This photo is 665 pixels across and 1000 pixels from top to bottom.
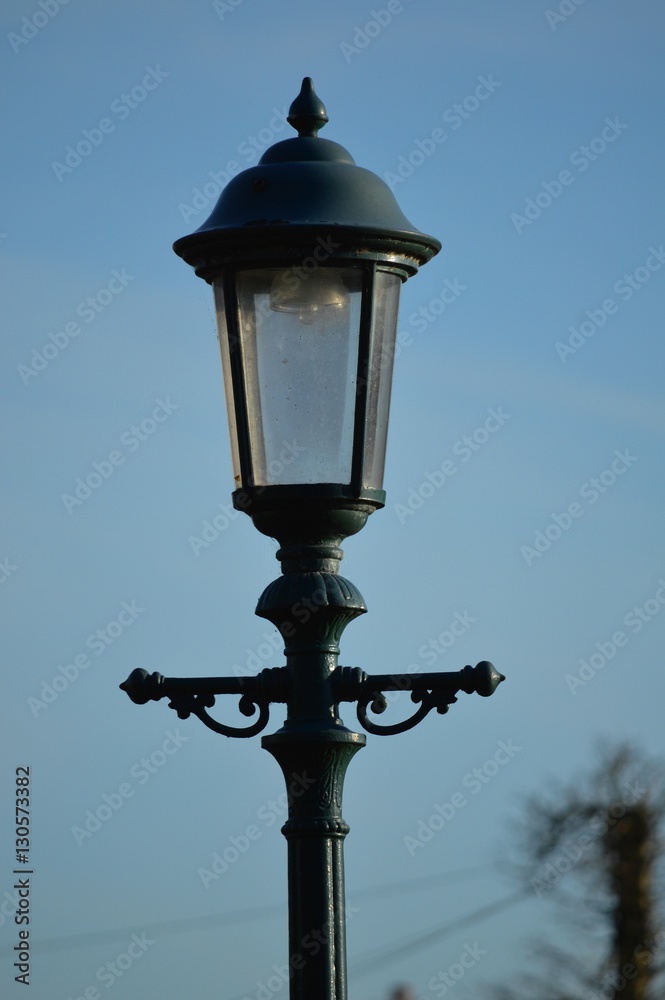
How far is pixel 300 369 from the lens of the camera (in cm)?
321

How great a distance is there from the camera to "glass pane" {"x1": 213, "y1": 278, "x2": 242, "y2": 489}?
328cm

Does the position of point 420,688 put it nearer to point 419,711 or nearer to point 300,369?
point 419,711

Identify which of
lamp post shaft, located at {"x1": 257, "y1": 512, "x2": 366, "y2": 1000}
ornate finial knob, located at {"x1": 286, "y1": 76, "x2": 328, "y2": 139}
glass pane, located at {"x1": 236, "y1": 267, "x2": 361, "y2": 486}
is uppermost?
ornate finial knob, located at {"x1": 286, "y1": 76, "x2": 328, "y2": 139}

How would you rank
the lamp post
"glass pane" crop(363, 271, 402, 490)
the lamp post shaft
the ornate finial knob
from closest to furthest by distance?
the lamp post shaft, the lamp post, "glass pane" crop(363, 271, 402, 490), the ornate finial knob

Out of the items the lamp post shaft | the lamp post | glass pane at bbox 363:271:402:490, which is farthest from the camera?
glass pane at bbox 363:271:402:490

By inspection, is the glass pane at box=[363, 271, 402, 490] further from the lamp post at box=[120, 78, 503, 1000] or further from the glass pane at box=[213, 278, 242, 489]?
the glass pane at box=[213, 278, 242, 489]

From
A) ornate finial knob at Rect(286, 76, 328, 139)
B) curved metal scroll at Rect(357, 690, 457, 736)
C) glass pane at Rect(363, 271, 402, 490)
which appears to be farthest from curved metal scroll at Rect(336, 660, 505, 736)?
ornate finial knob at Rect(286, 76, 328, 139)

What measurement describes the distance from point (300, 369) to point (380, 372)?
22cm

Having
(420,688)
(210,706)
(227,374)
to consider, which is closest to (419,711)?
(420,688)

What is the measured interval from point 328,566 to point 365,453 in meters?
0.33

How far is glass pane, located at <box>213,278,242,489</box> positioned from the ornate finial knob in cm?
62

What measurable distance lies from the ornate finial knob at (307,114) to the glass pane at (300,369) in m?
0.62

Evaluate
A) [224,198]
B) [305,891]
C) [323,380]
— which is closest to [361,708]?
[305,891]

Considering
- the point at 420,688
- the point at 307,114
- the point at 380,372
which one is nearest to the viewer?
the point at 420,688
